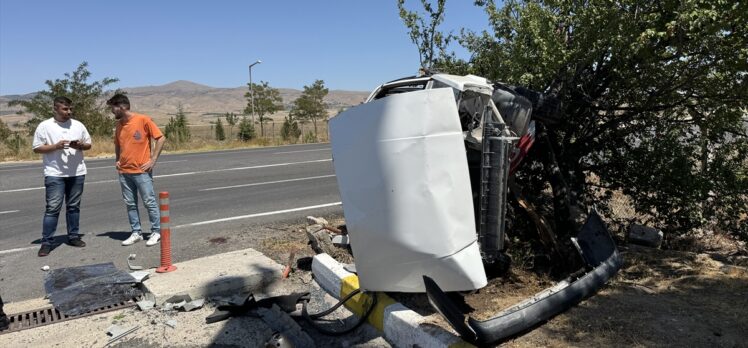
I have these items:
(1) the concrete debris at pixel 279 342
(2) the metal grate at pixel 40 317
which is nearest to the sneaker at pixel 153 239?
(2) the metal grate at pixel 40 317

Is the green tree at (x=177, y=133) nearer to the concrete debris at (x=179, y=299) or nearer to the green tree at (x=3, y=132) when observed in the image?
the green tree at (x=3, y=132)

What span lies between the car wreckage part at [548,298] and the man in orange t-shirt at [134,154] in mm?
4324

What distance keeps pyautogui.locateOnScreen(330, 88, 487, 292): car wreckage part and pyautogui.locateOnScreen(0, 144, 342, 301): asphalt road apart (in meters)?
3.24

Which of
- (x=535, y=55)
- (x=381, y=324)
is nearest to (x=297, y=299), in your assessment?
(x=381, y=324)

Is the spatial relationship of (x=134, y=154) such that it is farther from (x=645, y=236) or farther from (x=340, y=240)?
(x=645, y=236)

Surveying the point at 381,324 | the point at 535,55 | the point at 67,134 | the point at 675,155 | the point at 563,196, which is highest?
the point at 535,55

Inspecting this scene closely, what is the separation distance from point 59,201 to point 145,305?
2.47 meters

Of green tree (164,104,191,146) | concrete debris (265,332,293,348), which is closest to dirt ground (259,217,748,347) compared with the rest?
concrete debris (265,332,293,348)

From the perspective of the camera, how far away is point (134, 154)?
6172 mm

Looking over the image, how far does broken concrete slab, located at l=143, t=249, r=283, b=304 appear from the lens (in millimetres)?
4652

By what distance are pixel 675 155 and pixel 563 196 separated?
1572mm

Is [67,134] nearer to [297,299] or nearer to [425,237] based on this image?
[297,299]

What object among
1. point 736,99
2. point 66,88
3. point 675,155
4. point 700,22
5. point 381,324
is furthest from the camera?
point 66,88

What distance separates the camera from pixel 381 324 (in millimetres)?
4031
